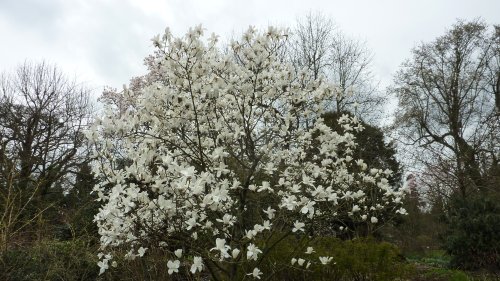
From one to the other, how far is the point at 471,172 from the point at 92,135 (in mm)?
13931

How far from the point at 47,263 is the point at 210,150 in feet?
11.5

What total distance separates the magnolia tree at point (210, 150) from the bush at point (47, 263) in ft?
8.29

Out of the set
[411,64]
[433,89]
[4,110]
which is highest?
[411,64]

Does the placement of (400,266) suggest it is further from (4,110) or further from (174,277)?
(4,110)

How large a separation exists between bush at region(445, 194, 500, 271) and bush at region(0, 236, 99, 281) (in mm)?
7322

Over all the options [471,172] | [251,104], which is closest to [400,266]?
[251,104]

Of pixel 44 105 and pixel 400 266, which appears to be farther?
pixel 44 105

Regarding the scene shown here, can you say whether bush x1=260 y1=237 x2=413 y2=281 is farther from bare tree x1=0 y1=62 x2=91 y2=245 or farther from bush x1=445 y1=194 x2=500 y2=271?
bare tree x1=0 y1=62 x2=91 y2=245

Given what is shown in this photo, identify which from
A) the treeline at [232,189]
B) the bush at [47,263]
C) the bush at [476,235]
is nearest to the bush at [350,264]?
the treeline at [232,189]

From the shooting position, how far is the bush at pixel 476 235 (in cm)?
845

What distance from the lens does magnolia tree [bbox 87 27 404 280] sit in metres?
3.11

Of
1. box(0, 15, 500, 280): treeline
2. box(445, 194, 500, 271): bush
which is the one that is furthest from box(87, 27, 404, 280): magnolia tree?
box(445, 194, 500, 271): bush

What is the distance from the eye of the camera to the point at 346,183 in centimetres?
469

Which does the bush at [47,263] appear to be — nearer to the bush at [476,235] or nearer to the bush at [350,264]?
the bush at [350,264]
